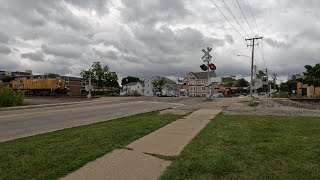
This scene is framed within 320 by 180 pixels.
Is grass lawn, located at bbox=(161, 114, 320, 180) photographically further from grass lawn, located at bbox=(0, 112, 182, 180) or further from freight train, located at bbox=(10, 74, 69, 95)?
freight train, located at bbox=(10, 74, 69, 95)

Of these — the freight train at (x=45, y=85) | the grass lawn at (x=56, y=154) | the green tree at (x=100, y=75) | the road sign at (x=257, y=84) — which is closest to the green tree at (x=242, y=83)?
the green tree at (x=100, y=75)

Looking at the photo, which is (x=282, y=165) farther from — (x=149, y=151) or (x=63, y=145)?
(x=63, y=145)

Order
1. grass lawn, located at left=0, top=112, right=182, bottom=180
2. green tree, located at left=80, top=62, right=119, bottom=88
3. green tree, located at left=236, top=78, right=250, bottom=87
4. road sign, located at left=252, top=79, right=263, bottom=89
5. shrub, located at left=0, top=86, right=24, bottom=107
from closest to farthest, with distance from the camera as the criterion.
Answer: grass lawn, located at left=0, top=112, right=182, bottom=180 < road sign, located at left=252, top=79, right=263, bottom=89 < shrub, located at left=0, top=86, right=24, bottom=107 < green tree, located at left=80, top=62, right=119, bottom=88 < green tree, located at left=236, top=78, right=250, bottom=87

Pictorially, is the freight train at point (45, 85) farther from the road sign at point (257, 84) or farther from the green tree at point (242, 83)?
the green tree at point (242, 83)

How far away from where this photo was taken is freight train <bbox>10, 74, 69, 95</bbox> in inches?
2110

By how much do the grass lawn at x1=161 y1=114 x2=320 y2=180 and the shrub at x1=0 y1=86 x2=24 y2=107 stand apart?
886 inches

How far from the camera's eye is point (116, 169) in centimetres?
521

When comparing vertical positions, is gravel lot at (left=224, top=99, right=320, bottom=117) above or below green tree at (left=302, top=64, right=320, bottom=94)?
below

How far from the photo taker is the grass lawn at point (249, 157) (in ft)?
15.6

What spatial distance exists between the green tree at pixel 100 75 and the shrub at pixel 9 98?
50.4 metres

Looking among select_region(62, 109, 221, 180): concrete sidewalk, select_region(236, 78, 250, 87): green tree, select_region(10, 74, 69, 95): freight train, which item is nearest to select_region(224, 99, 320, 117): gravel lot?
select_region(62, 109, 221, 180): concrete sidewalk

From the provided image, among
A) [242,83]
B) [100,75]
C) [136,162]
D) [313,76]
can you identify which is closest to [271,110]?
[136,162]

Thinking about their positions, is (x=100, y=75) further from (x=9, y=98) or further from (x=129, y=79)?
(x=129, y=79)

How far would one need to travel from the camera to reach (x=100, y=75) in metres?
78.1
